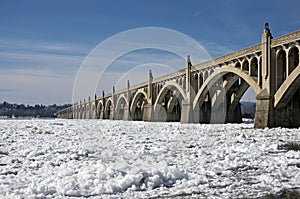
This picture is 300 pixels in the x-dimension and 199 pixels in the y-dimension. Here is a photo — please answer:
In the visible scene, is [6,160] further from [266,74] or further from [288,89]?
[266,74]

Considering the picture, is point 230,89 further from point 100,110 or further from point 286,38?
point 100,110

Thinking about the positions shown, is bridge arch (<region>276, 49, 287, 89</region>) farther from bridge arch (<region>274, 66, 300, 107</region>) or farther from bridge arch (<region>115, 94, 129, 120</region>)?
bridge arch (<region>115, 94, 129, 120</region>)

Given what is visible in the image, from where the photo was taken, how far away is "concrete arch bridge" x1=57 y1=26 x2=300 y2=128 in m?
31.8

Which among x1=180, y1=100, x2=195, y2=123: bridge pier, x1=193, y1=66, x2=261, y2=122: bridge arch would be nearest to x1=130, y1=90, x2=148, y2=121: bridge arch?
x1=180, y1=100, x2=195, y2=123: bridge pier

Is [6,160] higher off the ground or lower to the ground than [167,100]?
lower

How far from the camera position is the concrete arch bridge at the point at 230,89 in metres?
31.8

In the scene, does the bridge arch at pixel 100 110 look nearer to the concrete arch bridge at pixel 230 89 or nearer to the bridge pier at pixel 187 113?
the concrete arch bridge at pixel 230 89

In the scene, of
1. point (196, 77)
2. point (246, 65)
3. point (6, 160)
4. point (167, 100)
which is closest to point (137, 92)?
point (167, 100)

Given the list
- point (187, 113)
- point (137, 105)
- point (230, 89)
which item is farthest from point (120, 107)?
point (230, 89)

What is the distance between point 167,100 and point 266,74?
135 feet

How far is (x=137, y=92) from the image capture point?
275 feet

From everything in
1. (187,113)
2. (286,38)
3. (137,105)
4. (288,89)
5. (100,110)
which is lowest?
(187,113)

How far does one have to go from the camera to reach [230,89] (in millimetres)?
50844

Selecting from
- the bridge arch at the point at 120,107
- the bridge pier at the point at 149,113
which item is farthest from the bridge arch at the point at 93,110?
the bridge pier at the point at 149,113
